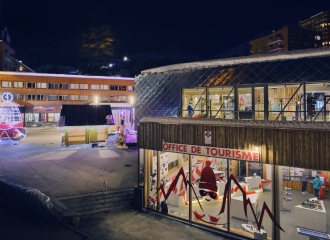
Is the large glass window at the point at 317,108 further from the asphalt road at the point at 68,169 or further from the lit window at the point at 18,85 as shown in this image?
the lit window at the point at 18,85

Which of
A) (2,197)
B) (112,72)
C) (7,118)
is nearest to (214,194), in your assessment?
(2,197)

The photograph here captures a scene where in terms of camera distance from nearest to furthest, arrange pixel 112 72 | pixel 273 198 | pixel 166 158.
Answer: pixel 273 198 < pixel 166 158 < pixel 112 72

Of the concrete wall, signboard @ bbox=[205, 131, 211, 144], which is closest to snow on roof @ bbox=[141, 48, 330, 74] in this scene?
signboard @ bbox=[205, 131, 211, 144]

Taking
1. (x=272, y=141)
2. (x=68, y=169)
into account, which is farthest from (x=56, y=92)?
(x=272, y=141)

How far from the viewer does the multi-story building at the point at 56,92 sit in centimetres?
4550

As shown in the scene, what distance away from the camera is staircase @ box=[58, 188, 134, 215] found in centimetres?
1044

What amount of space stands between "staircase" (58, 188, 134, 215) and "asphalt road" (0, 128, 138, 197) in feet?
1.84

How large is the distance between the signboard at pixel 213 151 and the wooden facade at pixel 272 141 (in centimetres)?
16

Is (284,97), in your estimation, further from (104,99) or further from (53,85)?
(53,85)

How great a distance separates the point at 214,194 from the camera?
958cm

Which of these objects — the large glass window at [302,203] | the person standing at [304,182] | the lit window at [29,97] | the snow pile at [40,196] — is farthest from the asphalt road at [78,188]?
the lit window at [29,97]

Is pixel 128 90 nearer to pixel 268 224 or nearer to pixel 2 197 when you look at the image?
pixel 2 197

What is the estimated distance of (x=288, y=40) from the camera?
82.9m

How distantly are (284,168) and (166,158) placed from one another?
531 centimetres
